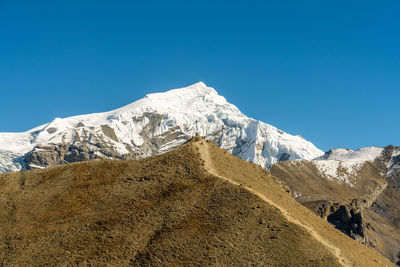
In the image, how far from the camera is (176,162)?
69.1m

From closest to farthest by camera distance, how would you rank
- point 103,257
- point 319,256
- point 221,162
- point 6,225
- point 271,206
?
point 319,256, point 103,257, point 271,206, point 6,225, point 221,162

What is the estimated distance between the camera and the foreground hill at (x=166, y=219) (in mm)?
52688

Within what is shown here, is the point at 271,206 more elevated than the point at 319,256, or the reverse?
the point at 271,206

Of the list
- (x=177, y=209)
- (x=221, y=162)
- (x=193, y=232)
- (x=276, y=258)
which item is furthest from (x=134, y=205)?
(x=276, y=258)

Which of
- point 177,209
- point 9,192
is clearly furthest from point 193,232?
point 9,192

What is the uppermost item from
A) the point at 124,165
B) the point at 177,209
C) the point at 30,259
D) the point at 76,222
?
the point at 124,165

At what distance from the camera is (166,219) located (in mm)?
58188

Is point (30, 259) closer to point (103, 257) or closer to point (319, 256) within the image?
point (103, 257)

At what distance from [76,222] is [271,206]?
22.9 meters

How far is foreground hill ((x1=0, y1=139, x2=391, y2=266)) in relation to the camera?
173 ft

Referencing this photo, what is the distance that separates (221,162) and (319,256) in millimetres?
23574

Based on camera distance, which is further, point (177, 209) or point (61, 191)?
point (61, 191)

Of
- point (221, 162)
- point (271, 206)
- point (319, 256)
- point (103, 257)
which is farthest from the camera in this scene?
point (221, 162)

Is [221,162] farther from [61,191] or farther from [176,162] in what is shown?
[61,191]
